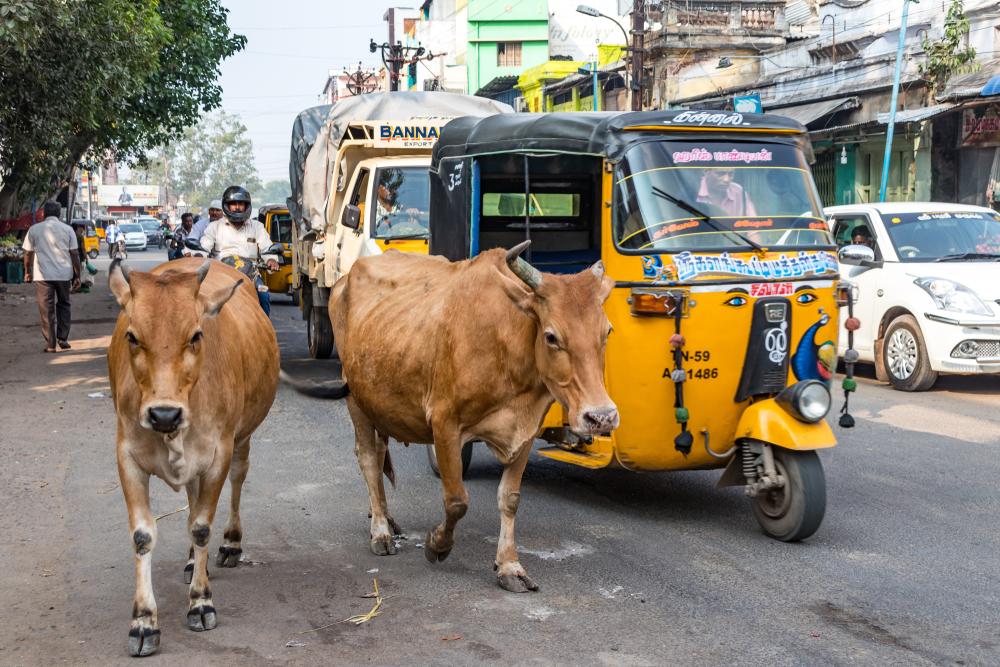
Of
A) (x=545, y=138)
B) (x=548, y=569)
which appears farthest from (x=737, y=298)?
(x=548, y=569)

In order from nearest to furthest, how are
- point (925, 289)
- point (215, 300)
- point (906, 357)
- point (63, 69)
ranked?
1. point (215, 300)
2. point (925, 289)
3. point (906, 357)
4. point (63, 69)

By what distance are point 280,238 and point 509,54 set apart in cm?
3908

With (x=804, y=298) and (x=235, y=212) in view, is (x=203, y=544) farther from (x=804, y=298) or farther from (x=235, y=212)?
(x=235, y=212)

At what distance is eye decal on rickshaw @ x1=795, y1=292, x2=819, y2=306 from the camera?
6718mm

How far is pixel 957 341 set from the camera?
11430mm

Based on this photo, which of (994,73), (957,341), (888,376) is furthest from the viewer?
(994,73)

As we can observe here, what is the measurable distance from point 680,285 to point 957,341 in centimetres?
608

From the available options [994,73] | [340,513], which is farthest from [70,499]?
[994,73]

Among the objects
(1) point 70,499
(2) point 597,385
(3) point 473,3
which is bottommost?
(1) point 70,499

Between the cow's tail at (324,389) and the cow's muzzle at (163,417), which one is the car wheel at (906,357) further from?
the cow's muzzle at (163,417)

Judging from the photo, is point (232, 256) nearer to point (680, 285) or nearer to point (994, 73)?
point (680, 285)

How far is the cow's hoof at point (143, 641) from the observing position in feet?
15.8

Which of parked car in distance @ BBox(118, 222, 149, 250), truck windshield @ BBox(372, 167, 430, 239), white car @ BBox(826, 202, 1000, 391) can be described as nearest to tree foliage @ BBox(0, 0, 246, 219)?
truck windshield @ BBox(372, 167, 430, 239)

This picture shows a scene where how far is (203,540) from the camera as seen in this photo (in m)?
5.29
